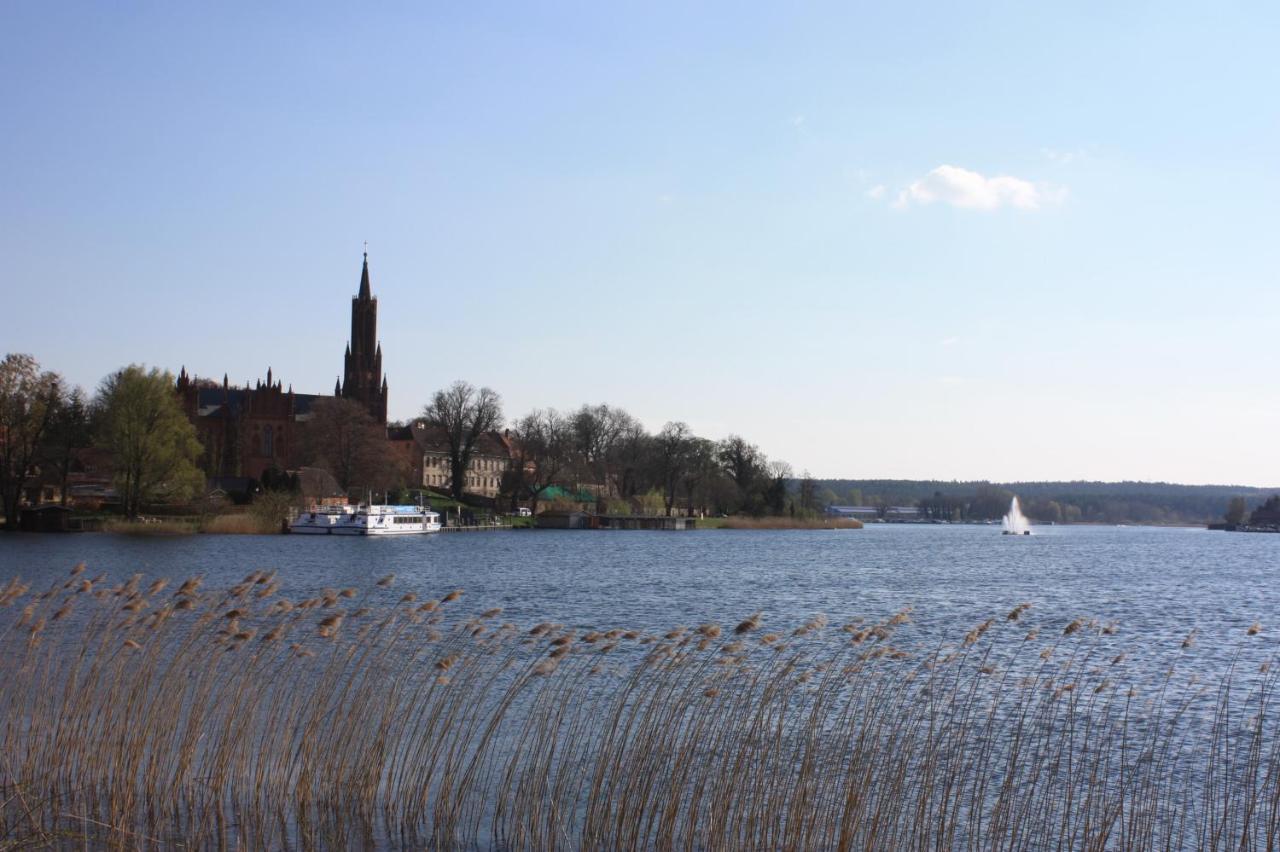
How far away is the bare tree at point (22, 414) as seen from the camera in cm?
7575

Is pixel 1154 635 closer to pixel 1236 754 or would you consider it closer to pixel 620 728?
pixel 1236 754

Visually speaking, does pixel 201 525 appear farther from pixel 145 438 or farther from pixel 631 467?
pixel 631 467

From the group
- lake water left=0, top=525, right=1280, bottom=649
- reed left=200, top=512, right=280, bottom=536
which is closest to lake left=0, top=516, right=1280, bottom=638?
lake water left=0, top=525, right=1280, bottom=649

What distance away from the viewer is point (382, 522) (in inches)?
3693

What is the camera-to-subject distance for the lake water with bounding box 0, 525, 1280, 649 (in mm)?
33750

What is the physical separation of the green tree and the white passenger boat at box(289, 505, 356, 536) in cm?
1012

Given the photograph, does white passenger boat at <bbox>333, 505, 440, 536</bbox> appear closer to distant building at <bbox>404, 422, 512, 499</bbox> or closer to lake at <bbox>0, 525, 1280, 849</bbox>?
distant building at <bbox>404, 422, 512, 499</bbox>

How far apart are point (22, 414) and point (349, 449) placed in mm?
34429

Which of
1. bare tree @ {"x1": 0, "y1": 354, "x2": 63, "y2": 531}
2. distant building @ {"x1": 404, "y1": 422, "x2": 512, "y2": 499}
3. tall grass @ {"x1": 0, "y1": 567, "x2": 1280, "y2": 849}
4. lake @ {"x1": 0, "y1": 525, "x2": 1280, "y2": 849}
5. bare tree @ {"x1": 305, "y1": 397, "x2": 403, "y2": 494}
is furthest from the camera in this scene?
distant building @ {"x1": 404, "y1": 422, "x2": 512, "y2": 499}

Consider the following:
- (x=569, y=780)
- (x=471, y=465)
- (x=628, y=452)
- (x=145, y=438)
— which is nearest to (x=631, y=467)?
(x=628, y=452)

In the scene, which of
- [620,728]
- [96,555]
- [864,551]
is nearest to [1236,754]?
[620,728]

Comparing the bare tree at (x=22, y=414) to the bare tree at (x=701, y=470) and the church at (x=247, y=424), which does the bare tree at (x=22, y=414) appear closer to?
the church at (x=247, y=424)

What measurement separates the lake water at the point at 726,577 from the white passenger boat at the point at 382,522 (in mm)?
4117

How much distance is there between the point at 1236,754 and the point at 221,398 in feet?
467
